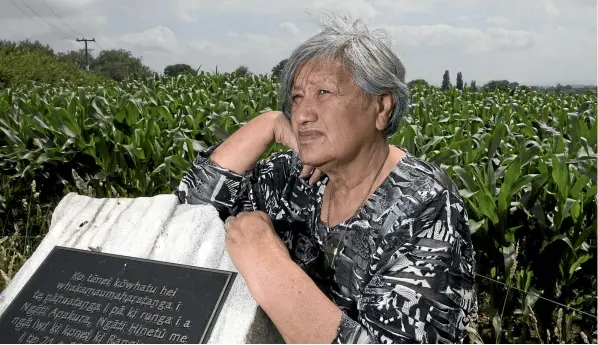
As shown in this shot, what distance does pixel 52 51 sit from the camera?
3872 cm

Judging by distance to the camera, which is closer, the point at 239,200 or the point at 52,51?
the point at 239,200

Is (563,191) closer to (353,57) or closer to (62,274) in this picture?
(353,57)

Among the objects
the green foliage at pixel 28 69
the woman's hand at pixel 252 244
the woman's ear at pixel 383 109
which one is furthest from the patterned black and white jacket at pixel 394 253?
the green foliage at pixel 28 69

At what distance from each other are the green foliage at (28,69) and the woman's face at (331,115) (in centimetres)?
2226

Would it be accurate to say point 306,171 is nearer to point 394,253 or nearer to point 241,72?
point 394,253

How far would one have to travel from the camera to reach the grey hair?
7.13 ft

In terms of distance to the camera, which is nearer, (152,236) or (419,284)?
(419,284)

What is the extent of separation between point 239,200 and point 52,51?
3907 centimetres

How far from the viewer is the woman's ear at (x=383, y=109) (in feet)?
7.36

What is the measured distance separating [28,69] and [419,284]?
90.2 ft

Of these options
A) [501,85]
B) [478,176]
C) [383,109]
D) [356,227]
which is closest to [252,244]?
[356,227]

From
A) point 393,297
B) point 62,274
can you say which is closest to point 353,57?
point 393,297

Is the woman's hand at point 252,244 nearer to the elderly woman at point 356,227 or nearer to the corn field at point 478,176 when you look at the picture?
the elderly woman at point 356,227

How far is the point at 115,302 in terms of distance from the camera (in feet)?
7.49
